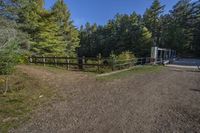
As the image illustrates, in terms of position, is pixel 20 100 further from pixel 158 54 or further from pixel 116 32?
pixel 116 32

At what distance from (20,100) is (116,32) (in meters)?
44.7

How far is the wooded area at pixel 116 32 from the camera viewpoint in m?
23.1

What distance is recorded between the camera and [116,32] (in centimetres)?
4912

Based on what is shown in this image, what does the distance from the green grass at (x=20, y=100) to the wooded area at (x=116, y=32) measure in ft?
30.6

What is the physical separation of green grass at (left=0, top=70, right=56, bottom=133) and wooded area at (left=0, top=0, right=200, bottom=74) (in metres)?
9.31

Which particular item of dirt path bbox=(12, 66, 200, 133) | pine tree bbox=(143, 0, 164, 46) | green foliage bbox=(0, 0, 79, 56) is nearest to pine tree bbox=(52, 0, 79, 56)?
green foliage bbox=(0, 0, 79, 56)

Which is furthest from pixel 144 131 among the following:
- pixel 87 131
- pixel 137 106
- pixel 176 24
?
pixel 176 24

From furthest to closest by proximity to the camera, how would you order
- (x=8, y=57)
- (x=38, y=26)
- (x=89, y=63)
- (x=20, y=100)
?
1. (x=38, y=26)
2. (x=89, y=63)
3. (x=8, y=57)
4. (x=20, y=100)

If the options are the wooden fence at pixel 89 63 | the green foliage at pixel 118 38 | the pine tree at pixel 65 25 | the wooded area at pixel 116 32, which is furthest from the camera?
the green foliage at pixel 118 38

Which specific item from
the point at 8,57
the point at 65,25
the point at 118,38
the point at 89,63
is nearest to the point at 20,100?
the point at 8,57

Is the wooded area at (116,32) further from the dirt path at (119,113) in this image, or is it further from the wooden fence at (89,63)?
the dirt path at (119,113)

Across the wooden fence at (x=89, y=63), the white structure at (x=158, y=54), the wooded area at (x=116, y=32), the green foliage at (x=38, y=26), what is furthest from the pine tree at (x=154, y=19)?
the wooden fence at (x=89, y=63)

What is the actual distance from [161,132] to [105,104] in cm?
223

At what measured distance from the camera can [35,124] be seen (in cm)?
433
